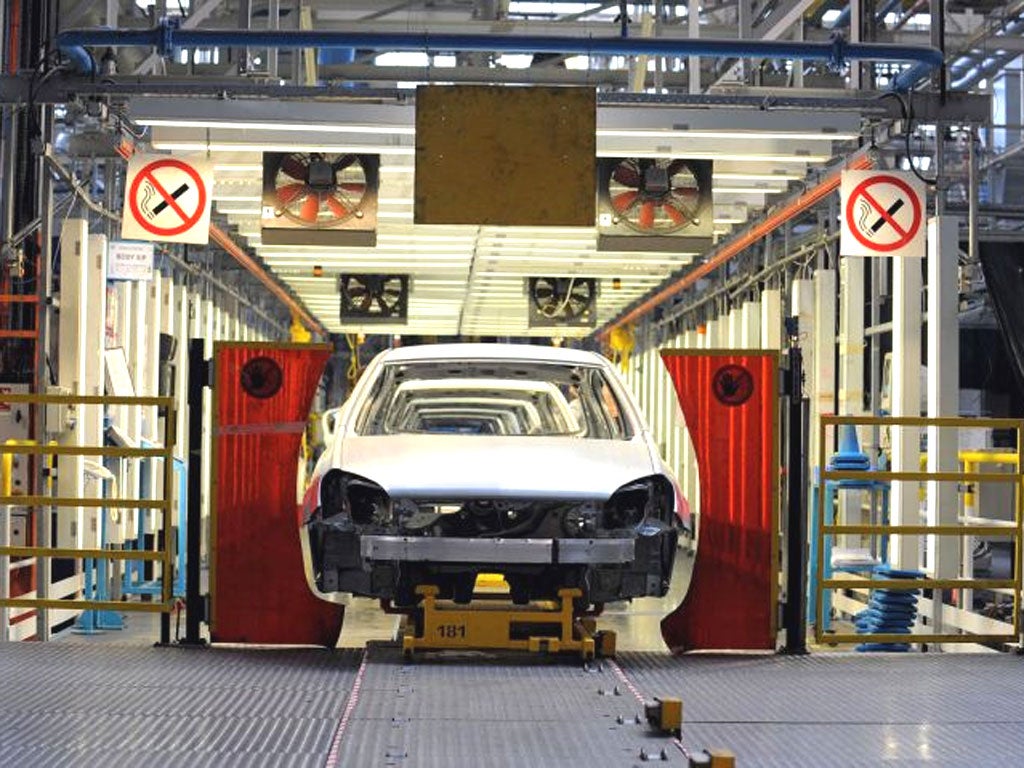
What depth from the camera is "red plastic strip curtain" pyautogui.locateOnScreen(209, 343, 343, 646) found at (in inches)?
291

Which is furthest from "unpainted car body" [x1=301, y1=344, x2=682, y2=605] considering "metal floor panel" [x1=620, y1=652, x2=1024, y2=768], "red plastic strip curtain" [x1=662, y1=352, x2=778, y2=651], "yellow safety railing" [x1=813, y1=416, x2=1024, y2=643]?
"yellow safety railing" [x1=813, y1=416, x2=1024, y2=643]

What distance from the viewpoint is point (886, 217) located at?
981cm

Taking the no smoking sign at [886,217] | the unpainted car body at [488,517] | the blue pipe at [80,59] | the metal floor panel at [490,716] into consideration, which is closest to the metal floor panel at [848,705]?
the metal floor panel at [490,716]

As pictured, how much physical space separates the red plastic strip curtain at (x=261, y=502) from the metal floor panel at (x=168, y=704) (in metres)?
0.17

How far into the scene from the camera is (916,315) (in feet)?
33.2

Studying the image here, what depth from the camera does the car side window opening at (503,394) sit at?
7.88m

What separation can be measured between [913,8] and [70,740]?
11869 mm

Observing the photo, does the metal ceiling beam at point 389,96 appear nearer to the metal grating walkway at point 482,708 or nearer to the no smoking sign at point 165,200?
the no smoking sign at point 165,200

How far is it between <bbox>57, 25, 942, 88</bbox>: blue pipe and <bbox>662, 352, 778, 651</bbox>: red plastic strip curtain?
7.77 feet

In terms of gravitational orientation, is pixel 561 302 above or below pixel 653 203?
below

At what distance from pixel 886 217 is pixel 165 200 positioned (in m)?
4.88

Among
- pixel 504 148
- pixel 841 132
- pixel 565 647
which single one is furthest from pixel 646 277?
pixel 565 647

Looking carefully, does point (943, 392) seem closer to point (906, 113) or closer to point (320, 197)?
point (906, 113)

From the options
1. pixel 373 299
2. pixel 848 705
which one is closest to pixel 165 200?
pixel 848 705
